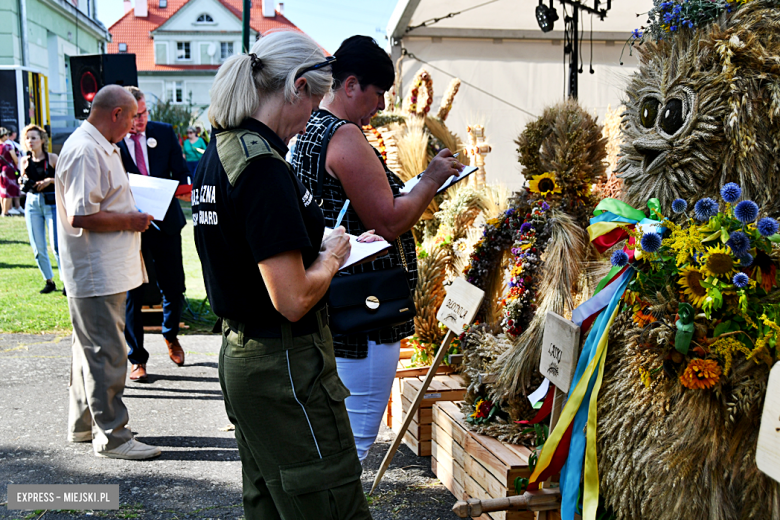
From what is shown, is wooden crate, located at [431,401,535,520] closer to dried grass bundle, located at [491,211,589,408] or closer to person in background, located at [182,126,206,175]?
dried grass bundle, located at [491,211,589,408]

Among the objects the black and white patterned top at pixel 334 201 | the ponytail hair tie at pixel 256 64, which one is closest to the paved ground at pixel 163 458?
the black and white patterned top at pixel 334 201

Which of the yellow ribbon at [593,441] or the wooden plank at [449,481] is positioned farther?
the wooden plank at [449,481]

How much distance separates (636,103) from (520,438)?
4.18 ft

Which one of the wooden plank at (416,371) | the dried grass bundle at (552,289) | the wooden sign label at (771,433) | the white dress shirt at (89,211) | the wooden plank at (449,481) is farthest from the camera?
the wooden plank at (416,371)

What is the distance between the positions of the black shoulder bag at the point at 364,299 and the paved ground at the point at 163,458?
1112 millimetres

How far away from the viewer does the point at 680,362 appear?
1.63 meters

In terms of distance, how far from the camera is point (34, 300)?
691cm

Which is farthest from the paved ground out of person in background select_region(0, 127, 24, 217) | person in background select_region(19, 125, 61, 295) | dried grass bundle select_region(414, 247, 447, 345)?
person in background select_region(0, 127, 24, 217)

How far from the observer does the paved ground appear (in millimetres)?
2801

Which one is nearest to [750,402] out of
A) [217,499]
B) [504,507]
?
[504,507]

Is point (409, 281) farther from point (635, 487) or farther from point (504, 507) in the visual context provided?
point (635, 487)

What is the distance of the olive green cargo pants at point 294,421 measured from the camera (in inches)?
59.4

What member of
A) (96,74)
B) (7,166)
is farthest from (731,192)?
(7,166)

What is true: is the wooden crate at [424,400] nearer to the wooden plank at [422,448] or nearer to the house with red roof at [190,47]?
the wooden plank at [422,448]
